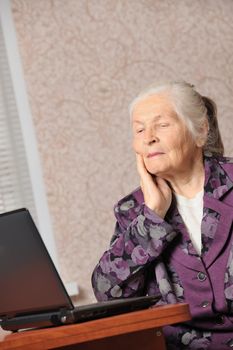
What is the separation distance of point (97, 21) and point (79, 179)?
28.0 inches

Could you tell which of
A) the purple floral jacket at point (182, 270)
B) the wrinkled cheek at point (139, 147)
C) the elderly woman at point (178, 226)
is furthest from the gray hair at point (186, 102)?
the purple floral jacket at point (182, 270)

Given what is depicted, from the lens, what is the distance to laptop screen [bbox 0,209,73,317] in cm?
146

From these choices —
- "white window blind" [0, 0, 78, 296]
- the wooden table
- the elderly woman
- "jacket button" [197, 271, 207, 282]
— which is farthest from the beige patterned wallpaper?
the wooden table

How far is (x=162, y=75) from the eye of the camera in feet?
11.4

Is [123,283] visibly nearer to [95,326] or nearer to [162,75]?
[95,326]

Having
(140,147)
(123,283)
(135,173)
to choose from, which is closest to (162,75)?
(135,173)

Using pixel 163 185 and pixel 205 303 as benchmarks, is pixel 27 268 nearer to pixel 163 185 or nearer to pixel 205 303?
pixel 205 303

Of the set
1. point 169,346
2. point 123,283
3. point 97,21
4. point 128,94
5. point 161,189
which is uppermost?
point 97,21

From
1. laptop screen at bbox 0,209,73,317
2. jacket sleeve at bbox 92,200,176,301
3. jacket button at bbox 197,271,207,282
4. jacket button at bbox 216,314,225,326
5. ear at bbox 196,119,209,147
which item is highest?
ear at bbox 196,119,209,147

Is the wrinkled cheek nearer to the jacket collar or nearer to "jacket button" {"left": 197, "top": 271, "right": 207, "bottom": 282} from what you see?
the jacket collar

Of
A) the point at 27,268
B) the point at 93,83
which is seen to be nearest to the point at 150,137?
the point at 27,268

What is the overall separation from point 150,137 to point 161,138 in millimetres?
37

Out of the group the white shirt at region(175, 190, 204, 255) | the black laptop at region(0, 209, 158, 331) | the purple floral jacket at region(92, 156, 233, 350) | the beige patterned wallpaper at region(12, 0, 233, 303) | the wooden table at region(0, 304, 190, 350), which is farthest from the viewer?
the beige patterned wallpaper at region(12, 0, 233, 303)

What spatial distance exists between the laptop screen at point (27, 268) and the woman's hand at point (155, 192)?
0.57 metres
